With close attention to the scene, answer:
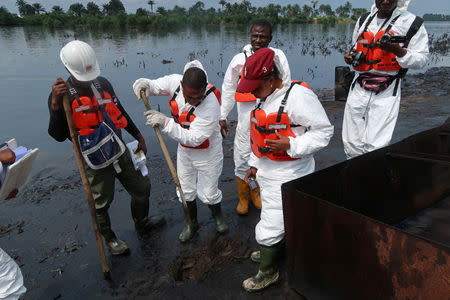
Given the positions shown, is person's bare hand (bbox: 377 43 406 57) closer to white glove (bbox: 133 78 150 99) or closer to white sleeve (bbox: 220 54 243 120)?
white sleeve (bbox: 220 54 243 120)

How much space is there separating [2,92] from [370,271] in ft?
50.8

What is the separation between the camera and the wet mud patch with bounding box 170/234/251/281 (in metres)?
3.28

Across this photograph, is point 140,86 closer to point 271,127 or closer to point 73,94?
point 73,94

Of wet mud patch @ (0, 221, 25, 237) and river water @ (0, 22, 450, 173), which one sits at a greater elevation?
river water @ (0, 22, 450, 173)

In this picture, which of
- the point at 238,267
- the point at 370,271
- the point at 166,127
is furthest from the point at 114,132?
the point at 370,271

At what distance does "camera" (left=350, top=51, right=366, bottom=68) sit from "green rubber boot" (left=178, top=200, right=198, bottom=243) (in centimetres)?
270

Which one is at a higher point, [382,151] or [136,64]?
[136,64]

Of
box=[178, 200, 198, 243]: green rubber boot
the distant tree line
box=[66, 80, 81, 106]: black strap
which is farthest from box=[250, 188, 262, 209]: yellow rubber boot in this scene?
the distant tree line

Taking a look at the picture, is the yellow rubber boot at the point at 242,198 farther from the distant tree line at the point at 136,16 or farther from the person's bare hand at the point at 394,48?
the distant tree line at the point at 136,16

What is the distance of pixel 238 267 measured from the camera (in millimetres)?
3324

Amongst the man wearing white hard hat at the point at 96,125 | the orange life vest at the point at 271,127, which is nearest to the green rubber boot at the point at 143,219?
the man wearing white hard hat at the point at 96,125

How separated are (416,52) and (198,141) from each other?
106 inches

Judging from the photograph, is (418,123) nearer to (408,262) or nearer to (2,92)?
(408,262)

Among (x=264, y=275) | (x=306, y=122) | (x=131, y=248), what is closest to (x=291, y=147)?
(x=306, y=122)
